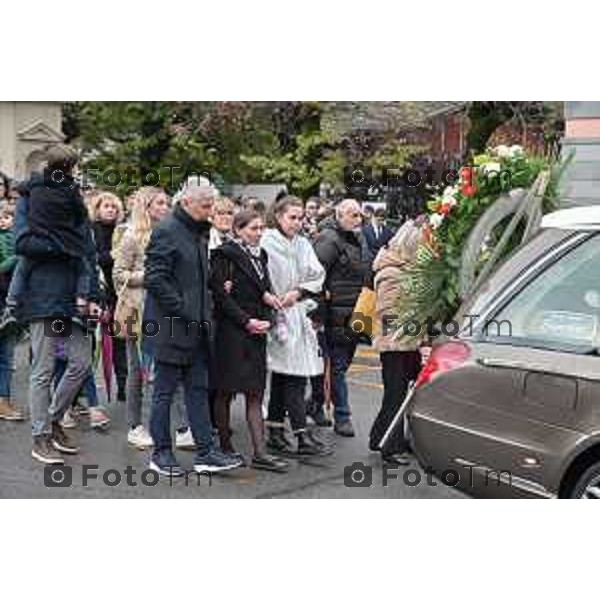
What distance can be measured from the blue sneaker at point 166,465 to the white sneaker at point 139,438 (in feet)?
2.25

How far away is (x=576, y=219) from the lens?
15.6 ft

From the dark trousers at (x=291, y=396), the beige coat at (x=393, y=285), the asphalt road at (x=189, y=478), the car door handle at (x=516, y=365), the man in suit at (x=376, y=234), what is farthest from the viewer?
the man in suit at (x=376, y=234)

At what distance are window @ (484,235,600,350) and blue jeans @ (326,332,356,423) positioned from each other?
9.70 feet

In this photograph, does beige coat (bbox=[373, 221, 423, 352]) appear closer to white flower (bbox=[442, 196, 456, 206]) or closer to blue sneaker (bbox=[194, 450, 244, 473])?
white flower (bbox=[442, 196, 456, 206])

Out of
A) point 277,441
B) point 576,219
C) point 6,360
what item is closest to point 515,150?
point 576,219

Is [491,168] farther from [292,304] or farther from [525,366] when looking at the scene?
[525,366]

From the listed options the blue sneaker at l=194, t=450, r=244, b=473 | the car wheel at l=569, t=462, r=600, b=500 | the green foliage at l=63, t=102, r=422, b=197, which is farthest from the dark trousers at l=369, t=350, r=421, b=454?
the green foliage at l=63, t=102, r=422, b=197

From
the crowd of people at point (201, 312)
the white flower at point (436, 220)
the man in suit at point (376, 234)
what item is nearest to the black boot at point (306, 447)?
the crowd of people at point (201, 312)

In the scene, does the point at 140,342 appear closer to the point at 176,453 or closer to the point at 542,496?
the point at 176,453

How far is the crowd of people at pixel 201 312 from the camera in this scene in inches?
250

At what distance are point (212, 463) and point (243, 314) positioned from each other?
92 cm

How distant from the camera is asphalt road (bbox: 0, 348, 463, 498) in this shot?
20.3ft

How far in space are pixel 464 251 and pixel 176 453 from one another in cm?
247

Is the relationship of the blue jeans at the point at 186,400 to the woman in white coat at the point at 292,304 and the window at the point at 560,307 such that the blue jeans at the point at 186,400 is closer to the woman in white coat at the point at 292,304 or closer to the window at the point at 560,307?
the woman in white coat at the point at 292,304
